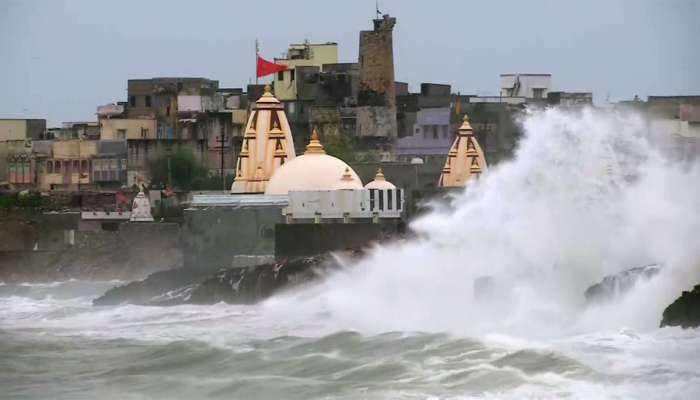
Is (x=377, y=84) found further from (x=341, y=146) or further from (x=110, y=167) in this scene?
(x=110, y=167)

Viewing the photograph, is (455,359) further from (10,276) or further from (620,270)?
(10,276)

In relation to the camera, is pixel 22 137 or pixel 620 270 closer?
pixel 620 270

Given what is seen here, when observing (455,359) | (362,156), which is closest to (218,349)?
(455,359)

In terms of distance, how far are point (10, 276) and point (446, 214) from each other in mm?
19541

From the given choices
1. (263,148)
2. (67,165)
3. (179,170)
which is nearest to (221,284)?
(263,148)

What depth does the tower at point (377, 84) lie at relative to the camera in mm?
67312

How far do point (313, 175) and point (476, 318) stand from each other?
14.5 m

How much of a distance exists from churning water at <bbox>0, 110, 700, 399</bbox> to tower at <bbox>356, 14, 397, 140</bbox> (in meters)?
22.2

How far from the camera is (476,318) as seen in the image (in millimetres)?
Result: 35031

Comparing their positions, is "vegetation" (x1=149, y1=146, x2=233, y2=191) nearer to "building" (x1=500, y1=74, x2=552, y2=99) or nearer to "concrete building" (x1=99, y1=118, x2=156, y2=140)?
"concrete building" (x1=99, y1=118, x2=156, y2=140)

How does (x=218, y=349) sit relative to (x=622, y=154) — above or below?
below

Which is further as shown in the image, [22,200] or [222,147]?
[222,147]

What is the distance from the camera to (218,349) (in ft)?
113

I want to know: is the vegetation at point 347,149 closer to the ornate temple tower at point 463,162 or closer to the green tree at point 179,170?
the ornate temple tower at point 463,162
